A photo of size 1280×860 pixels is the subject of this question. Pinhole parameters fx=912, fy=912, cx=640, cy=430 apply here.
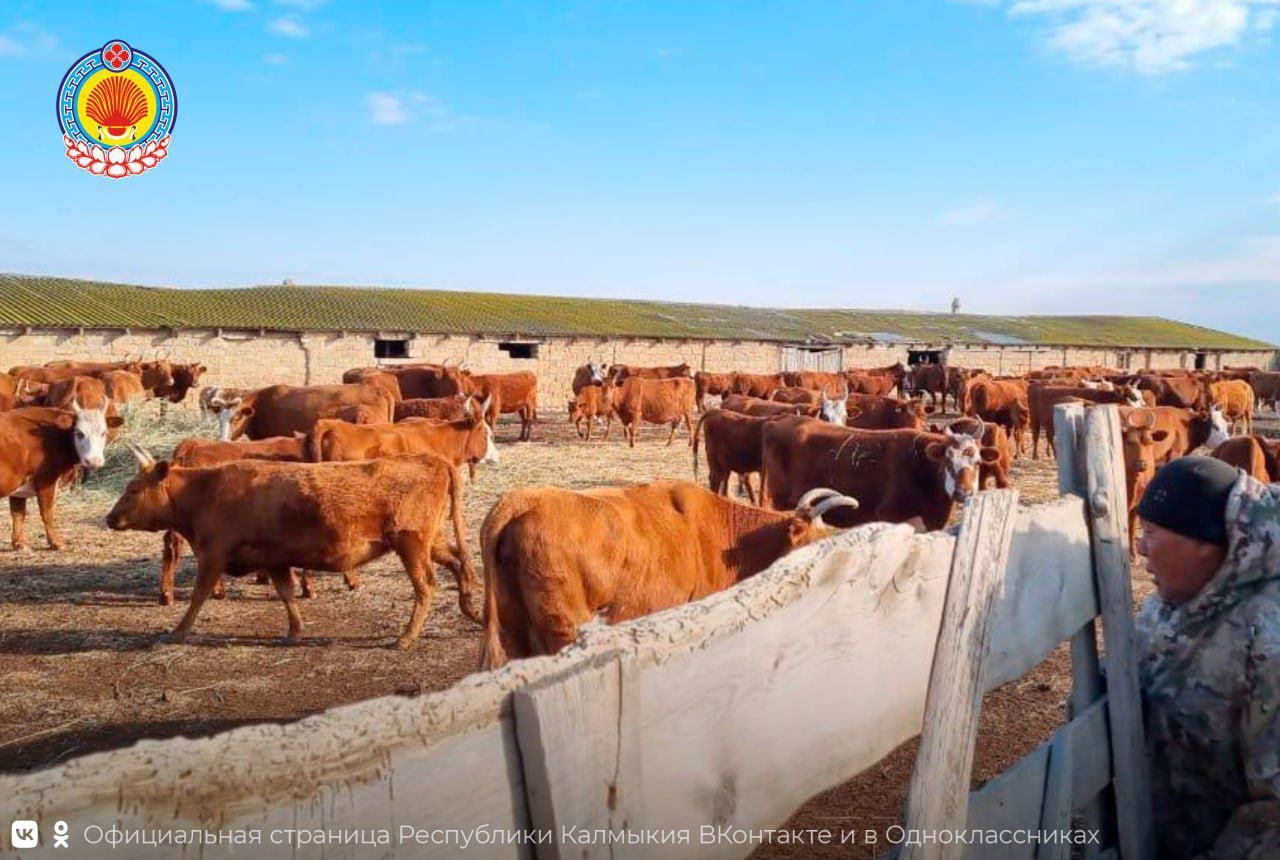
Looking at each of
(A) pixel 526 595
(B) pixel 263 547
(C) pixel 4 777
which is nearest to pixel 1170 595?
(C) pixel 4 777

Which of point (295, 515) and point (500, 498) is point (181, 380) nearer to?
point (295, 515)

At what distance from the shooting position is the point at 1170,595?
2895mm

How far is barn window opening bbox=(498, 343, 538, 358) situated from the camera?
34438 millimetres

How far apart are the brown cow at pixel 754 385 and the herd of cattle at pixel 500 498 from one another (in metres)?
9.40

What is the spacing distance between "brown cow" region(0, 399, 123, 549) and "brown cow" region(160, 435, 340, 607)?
6.96 ft

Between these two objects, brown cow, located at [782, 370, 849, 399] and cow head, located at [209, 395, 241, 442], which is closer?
cow head, located at [209, 395, 241, 442]

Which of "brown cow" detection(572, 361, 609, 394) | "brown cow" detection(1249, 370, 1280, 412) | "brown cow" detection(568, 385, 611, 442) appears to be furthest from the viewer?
"brown cow" detection(1249, 370, 1280, 412)

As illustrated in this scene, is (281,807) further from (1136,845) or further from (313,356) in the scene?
(313,356)

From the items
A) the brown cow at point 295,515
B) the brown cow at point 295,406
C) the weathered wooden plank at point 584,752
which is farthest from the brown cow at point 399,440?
the weathered wooden plank at point 584,752

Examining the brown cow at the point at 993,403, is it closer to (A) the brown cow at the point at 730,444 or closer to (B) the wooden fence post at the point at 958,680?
(A) the brown cow at the point at 730,444

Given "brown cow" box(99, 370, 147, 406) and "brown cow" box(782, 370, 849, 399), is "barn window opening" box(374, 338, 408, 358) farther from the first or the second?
"brown cow" box(782, 370, 849, 399)

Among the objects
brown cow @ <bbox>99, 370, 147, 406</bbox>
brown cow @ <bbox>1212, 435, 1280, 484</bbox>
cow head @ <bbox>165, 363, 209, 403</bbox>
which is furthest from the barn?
brown cow @ <bbox>1212, 435, 1280, 484</bbox>

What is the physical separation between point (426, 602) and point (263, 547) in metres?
1.40

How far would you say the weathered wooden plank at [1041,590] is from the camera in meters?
2.55
